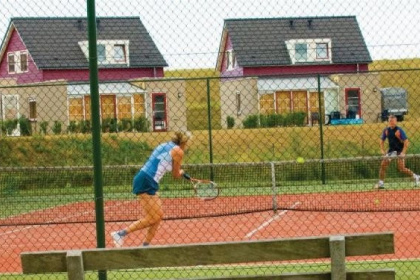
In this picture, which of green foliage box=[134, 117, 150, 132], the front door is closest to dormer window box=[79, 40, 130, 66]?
green foliage box=[134, 117, 150, 132]

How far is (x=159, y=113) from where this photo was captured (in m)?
23.9

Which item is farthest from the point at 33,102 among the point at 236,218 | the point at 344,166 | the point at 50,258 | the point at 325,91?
the point at 50,258

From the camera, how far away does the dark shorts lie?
10.3 metres

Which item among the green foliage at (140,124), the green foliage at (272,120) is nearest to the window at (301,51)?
the green foliage at (272,120)

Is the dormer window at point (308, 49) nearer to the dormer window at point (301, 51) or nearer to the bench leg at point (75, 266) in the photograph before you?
the dormer window at point (301, 51)

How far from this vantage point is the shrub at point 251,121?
20812 millimetres

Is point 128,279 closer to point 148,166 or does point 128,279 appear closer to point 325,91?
point 148,166

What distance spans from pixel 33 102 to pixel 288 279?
21.3m

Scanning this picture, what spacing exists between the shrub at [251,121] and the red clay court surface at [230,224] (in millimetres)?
3041

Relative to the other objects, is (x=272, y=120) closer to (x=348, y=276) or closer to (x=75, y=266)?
(x=348, y=276)

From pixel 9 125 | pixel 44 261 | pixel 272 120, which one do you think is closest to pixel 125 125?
pixel 9 125

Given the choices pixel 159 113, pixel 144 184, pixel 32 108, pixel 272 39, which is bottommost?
pixel 144 184

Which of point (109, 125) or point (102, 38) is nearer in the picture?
point (102, 38)

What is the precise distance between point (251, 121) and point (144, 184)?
1125 cm
